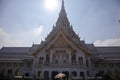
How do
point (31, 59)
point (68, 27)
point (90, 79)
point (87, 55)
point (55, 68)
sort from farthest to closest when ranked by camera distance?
point (68, 27)
point (31, 59)
point (87, 55)
point (55, 68)
point (90, 79)

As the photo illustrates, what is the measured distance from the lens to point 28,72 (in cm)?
3275

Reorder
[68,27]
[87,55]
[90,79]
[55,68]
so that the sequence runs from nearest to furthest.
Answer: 1. [90,79]
2. [55,68]
3. [87,55]
4. [68,27]

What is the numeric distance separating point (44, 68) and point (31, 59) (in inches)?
270

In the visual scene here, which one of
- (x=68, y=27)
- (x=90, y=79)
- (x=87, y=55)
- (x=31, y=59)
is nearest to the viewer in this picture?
(x=90, y=79)

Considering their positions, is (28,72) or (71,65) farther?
(28,72)

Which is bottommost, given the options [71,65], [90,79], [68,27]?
[90,79]

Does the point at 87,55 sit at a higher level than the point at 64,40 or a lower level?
lower

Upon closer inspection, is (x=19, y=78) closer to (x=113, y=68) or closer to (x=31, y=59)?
(x=31, y=59)

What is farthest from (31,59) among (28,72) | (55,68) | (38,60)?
(55,68)

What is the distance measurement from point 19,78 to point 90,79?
848 cm

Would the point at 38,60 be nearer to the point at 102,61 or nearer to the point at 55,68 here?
the point at 55,68

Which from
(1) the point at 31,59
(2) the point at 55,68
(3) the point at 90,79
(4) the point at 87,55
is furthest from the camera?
(1) the point at 31,59

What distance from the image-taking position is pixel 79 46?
91.5 feet

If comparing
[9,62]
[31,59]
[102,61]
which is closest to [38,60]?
[31,59]
